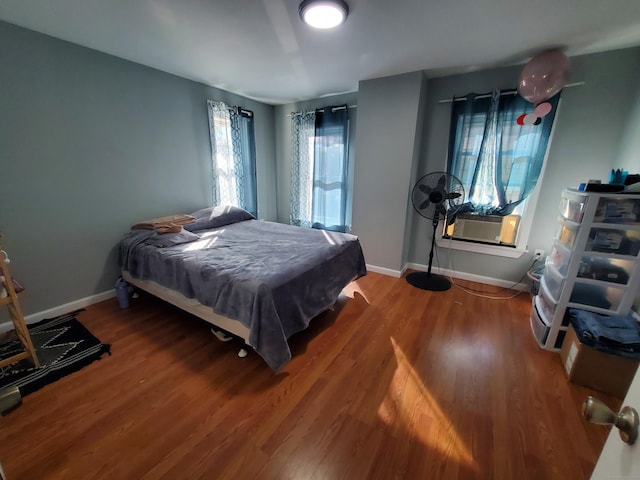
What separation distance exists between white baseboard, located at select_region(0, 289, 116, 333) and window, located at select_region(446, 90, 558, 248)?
382 cm

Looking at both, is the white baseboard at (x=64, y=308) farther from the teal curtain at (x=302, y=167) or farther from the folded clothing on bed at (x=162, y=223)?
the teal curtain at (x=302, y=167)

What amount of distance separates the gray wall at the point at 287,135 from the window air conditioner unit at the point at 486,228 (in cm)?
164

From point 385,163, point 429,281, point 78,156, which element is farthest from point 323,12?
point 429,281

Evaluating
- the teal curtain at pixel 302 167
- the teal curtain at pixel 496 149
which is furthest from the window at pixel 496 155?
the teal curtain at pixel 302 167

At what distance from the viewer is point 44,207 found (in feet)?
6.97

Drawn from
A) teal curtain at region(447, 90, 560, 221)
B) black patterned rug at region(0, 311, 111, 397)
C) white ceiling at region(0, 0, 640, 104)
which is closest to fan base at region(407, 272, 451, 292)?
teal curtain at region(447, 90, 560, 221)

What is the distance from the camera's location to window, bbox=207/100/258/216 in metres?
3.30

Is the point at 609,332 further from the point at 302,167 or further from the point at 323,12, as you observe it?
the point at 302,167

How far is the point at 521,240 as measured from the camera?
276 centimetres

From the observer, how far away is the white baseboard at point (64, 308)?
2.07 m

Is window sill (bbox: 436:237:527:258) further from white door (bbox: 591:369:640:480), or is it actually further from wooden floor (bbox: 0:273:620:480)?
white door (bbox: 591:369:640:480)

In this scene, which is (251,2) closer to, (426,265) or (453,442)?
(453,442)

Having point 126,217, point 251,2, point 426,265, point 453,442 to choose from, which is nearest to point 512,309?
point 426,265

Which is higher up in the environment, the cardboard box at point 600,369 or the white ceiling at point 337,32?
the white ceiling at point 337,32
